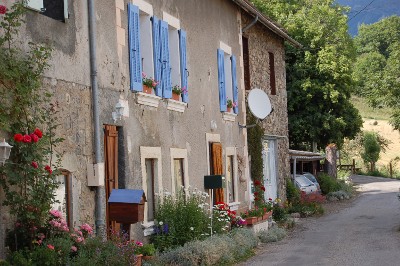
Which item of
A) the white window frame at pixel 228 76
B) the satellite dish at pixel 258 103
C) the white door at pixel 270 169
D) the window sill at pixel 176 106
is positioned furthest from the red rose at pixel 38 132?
the white door at pixel 270 169

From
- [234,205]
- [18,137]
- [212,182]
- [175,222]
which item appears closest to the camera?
[18,137]

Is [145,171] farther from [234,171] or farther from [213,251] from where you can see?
[234,171]

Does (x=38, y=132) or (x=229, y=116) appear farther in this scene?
(x=229, y=116)

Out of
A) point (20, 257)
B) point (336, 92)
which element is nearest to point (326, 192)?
point (336, 92)

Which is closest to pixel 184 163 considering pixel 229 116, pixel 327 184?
pixel 229 116

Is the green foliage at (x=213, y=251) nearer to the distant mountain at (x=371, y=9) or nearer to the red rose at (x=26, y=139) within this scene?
the red rose at (x=26, y=139)

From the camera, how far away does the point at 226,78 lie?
17.8 m

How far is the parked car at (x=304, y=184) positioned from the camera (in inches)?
1131

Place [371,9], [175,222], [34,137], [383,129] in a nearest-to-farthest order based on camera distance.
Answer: [34,137] → [175,222] → [371,9] → [383,129]

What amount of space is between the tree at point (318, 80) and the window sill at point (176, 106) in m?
19.4

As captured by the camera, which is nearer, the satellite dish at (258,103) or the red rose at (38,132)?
the red rose at (38,132)

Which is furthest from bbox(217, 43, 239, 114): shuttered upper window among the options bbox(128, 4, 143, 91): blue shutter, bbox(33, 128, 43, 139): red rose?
bbox(33, 128, 43, 139): red rose

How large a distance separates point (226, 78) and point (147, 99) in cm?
569

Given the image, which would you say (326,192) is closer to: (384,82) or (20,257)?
(384,82)
